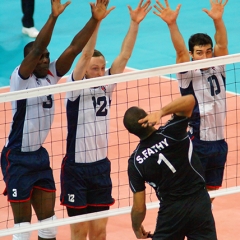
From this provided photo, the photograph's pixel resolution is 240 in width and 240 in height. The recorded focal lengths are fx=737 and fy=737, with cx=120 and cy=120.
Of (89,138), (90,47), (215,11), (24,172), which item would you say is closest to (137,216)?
(89,138)

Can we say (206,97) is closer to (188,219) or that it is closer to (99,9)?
(99,9)

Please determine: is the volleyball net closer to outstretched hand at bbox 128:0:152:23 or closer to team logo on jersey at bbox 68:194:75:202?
team logo on jersey at bbox 68:194:75:202

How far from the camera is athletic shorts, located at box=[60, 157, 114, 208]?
805 cm

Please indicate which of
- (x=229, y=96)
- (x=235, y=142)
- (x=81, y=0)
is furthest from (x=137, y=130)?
(x=81, y=0)

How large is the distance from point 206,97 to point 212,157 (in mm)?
706

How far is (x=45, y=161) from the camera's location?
314 inches

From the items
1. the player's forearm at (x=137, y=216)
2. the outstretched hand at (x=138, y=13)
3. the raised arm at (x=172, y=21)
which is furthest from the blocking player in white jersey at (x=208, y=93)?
the player's forearm at (x=137, y=216)

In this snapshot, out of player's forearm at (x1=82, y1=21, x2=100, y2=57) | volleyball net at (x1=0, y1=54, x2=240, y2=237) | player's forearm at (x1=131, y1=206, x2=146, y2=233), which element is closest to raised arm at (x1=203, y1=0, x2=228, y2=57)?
volleyball net at (x1=0, y1=54, x2=240, y2=237)

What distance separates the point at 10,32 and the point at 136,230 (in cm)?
1128

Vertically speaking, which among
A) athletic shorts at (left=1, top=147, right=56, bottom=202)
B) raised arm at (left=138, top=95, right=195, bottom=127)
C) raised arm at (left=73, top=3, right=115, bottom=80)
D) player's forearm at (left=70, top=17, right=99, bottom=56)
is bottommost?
athletic shorts at (left=1, top=147, right=56, bottom=202)

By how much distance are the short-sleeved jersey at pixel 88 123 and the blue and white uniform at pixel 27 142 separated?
27 centimetres

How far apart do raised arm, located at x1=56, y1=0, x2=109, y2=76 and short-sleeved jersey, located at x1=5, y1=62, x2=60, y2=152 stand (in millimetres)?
327

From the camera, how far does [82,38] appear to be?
7730mm

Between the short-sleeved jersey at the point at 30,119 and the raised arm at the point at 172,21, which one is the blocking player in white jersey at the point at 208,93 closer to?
the raised arm at the point at 172,21
